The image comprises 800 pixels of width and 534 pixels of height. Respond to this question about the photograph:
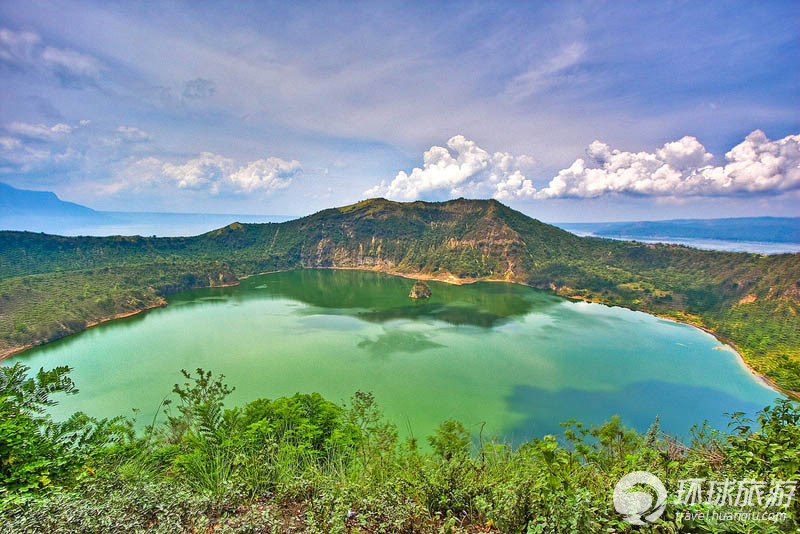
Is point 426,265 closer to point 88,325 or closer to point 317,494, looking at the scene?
point 88,325

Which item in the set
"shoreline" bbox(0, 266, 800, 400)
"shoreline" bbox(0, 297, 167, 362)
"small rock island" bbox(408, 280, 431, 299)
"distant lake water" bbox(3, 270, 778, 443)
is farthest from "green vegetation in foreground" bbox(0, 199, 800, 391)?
"small rock island" bbox(408, 280, 431, 299)

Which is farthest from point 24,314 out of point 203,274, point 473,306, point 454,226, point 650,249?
point 650,249

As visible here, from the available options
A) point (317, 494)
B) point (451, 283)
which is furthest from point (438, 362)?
point (451, 283)

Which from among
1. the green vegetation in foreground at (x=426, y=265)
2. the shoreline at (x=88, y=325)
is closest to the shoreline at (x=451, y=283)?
the shoreline at (x=88, y=325)

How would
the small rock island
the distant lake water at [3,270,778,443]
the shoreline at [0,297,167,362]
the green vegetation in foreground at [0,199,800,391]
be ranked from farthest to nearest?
the small rock island
the green vegetation in foreground at [0,199,800,391]
the shoreline at [0,297,167,362]
the distant lake water at [3,270,778,443]

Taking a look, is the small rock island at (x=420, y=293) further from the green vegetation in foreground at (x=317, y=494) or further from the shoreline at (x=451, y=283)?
the green vegetation in foreground at (x=317, y=494)

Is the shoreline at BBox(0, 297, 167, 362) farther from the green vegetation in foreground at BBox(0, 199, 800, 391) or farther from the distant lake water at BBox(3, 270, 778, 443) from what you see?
the distant lake water at BBox(3, 270, 778, 443)
